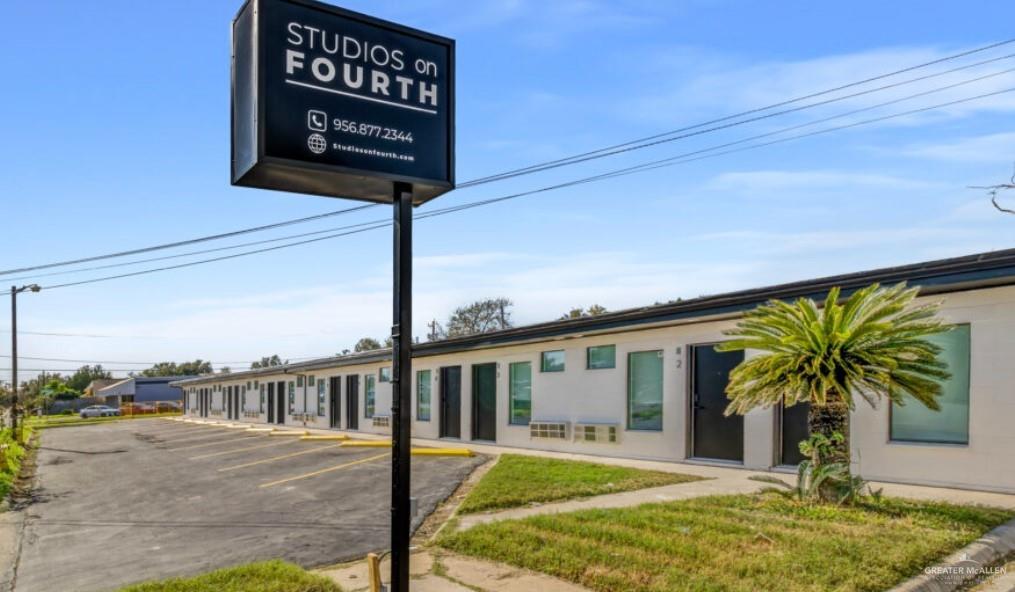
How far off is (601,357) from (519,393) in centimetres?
379

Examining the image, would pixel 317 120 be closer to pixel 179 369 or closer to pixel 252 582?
pixel 252 582

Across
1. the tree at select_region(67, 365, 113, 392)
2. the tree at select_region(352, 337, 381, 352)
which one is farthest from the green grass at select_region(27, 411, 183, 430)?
the tree at select_region(67, 365, 113, 392)

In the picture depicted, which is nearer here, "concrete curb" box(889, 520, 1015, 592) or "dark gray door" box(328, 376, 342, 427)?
"concrete curb" box(889, 520, 1015, 592)

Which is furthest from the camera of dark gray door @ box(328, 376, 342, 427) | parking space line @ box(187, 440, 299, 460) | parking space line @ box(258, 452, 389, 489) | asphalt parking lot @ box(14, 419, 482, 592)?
dark gray door @ box(328, 376, 342, 427)

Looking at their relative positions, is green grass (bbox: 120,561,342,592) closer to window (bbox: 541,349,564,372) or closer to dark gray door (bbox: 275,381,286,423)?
window (bbox: 541,349,564,372)

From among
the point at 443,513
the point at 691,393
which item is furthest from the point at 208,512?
the point at 691,393

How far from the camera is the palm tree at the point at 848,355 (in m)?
9.16

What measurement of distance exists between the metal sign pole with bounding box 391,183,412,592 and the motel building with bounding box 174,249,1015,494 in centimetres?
907

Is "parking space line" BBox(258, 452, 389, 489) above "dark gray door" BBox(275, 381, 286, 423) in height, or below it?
above

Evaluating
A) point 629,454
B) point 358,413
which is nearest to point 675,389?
point 629,454

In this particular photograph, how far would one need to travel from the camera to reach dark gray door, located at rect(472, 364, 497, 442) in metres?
22.5

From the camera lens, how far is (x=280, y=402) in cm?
4141

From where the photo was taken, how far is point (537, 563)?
705cm

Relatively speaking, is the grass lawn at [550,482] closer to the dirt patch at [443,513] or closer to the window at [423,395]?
the dirt patch at [443,513]
